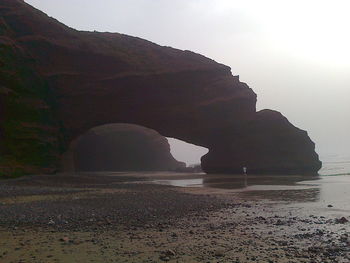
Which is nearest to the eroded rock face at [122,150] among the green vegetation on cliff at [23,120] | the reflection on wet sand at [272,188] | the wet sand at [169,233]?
the green vegetation on cliff at [23,120]

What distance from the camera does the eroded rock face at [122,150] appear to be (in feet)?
260

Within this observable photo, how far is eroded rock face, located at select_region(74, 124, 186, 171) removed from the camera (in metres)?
79.1

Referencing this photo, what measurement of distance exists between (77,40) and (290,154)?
3247 cm

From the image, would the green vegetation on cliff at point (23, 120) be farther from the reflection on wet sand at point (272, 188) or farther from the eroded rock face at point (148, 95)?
the reflection on wet sand at point (272, 188)

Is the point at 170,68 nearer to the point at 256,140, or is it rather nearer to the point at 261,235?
the point at 256,140

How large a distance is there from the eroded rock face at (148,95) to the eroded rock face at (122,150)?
89.0 feet

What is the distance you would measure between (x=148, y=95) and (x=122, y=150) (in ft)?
124

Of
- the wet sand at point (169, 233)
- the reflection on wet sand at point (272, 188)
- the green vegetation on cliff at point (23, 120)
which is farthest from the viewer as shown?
the green vegetation on cliff at point (23, 120)

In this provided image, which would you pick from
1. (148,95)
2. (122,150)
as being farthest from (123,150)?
(148,95)

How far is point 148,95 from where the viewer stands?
167 feet

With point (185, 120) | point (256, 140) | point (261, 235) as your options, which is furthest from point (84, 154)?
point (261, 235)

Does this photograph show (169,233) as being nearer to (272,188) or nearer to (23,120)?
(272,188)

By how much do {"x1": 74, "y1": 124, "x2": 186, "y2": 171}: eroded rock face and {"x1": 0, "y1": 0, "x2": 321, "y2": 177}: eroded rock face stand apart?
2713 cm

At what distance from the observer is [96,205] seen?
14922 millimetres
